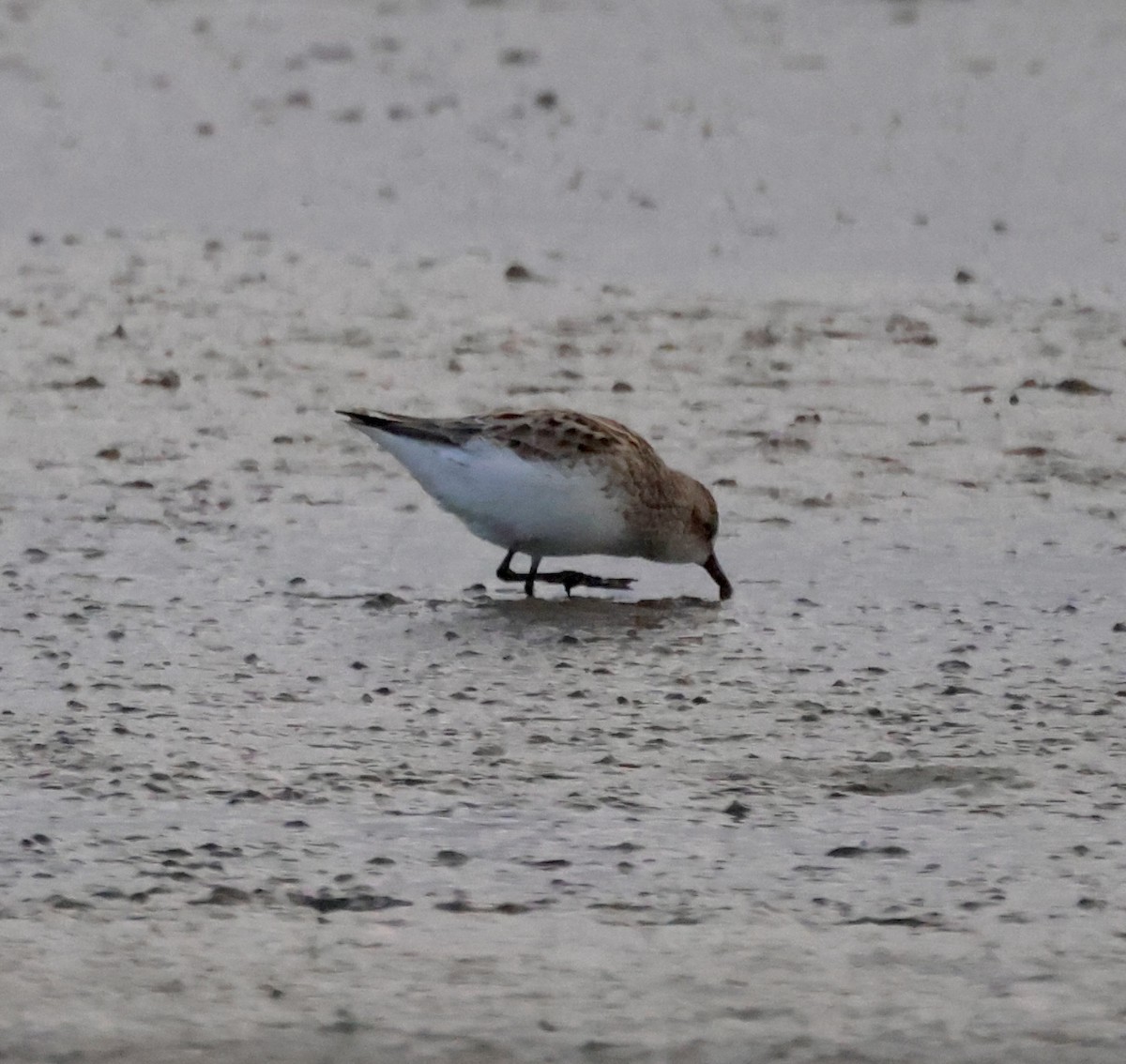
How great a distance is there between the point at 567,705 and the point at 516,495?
123cm

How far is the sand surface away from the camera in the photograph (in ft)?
15.9

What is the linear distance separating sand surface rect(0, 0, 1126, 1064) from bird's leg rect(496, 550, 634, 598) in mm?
99

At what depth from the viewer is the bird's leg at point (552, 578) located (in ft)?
26.5

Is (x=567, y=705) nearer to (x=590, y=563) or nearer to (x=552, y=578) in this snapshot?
(x=552, y=578)

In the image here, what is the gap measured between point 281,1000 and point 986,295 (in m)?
8.04

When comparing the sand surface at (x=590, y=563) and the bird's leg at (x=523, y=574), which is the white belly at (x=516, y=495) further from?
the sand surface at (x=590, y=563)

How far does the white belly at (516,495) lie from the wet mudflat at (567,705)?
0.20 metres

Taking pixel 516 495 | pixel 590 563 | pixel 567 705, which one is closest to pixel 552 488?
pixel 516 495

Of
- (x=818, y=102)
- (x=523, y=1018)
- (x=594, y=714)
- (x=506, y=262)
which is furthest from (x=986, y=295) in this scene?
(x=523, y=1018)

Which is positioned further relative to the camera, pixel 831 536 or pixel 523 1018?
pixel 831 536

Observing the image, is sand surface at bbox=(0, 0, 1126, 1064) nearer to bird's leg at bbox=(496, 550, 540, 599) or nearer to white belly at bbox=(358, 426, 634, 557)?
bird's leg at bbox=(496, 550, 540, 599)

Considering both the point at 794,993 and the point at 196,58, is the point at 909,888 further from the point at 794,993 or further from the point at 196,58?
the point at 196,58

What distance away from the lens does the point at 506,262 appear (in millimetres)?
12852

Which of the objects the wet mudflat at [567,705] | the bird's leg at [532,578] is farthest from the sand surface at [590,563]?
the bird's leg at [532,578]
